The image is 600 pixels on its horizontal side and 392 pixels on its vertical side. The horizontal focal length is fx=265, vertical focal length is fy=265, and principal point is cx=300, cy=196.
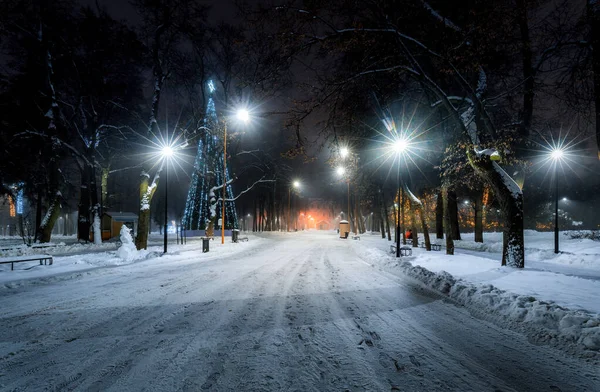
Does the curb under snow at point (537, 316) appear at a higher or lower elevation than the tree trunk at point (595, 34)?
lower

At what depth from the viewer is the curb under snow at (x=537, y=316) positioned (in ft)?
12.3

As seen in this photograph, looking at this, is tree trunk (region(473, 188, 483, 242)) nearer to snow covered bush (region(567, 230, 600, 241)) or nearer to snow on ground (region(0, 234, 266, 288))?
snow covered bush (region(567, 230, 600, 241))

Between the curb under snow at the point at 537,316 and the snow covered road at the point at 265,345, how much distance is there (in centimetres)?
32

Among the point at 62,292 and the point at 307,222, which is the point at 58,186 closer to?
the point at 62,292

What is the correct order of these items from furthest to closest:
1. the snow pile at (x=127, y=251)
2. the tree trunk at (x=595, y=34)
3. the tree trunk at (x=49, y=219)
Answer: the tree trunk at (x=49, y=219) → the snow pile at (x=127, y=251) → the tree trunk at (x=595, y=34)

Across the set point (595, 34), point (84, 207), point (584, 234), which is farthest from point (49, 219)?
point (584, 234)

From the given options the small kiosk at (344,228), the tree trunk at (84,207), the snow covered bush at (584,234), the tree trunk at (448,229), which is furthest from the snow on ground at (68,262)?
the snow covered bush at (584,234)

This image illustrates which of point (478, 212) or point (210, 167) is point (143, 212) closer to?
point (210, 167)

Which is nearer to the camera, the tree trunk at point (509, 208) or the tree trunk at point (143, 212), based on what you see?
the tree trunk at point (509, 208)

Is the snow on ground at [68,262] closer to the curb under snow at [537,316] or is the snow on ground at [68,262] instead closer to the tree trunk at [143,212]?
the tree trunk at [143,212]

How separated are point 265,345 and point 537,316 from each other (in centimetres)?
457

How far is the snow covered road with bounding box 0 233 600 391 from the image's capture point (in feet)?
9.50

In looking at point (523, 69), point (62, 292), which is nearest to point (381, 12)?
point (523, 69)

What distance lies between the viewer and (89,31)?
1775cm
